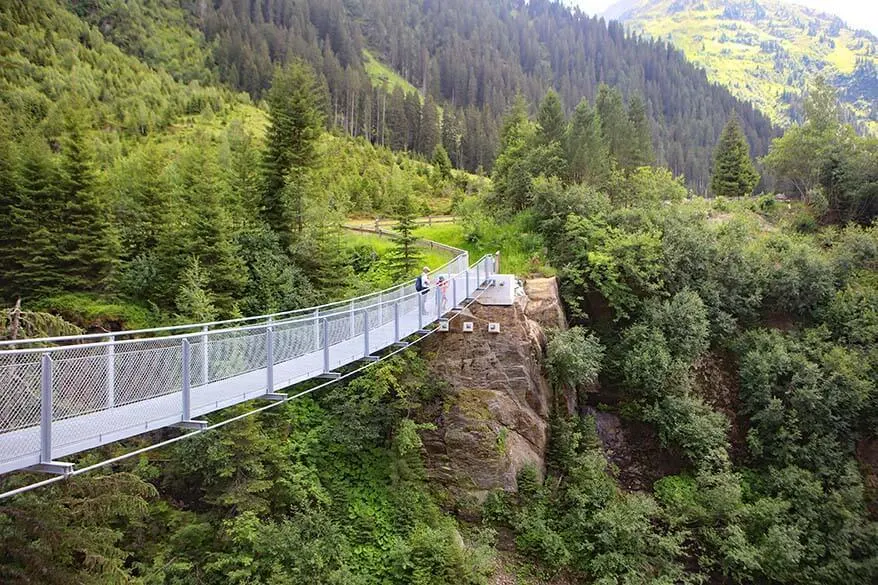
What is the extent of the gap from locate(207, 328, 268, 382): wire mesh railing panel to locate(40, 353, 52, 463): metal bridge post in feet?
7.00

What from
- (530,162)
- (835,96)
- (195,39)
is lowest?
(530,162)

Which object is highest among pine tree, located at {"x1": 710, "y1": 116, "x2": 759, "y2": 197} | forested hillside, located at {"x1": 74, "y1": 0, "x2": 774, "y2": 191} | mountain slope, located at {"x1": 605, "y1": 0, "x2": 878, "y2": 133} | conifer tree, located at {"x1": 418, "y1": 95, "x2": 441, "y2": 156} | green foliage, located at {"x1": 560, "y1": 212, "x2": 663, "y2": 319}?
A: mountain slope, located at {"x1": 605, "y1": 0, "x2": 878, "y2": 133}

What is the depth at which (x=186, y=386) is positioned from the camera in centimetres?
638

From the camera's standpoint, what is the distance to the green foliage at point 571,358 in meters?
16.1

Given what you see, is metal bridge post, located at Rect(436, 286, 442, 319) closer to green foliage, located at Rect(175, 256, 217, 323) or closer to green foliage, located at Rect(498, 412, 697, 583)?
green foliage, located at Rect(498, 412, 697, 583)

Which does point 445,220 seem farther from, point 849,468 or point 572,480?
point 849,468

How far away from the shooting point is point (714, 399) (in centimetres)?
1848

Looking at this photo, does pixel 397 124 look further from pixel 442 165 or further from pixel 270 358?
pixel 270 358

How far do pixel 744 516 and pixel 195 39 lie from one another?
81359mm

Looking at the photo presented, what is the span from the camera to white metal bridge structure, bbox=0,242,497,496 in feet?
16.0

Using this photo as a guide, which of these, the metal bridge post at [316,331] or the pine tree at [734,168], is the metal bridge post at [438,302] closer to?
the metal bridge post at [316,331]

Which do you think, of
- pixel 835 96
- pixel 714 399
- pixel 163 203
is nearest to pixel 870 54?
pixel 835 96

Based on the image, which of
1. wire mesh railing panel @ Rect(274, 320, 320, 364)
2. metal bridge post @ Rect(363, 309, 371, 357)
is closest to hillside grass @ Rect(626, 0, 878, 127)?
metal bridge post @ Rect(363, 309, 371, 357)

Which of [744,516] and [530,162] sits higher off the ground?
[530,162]
